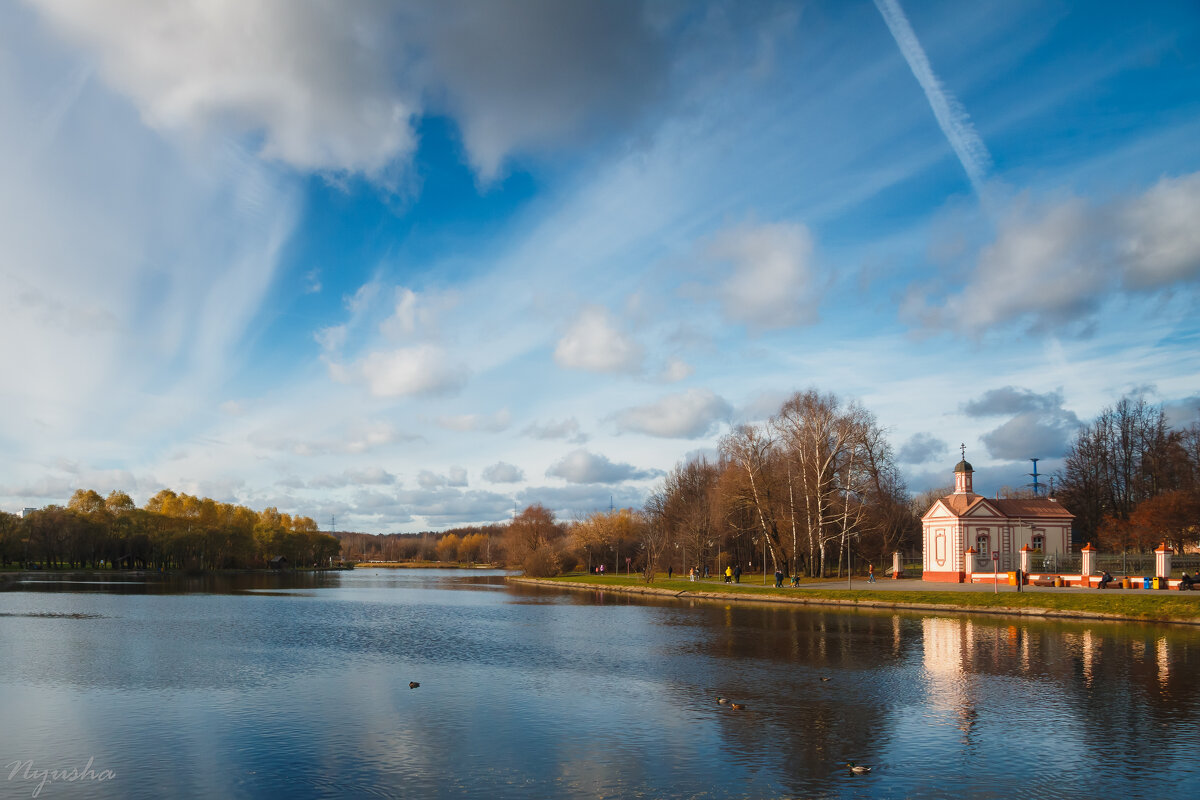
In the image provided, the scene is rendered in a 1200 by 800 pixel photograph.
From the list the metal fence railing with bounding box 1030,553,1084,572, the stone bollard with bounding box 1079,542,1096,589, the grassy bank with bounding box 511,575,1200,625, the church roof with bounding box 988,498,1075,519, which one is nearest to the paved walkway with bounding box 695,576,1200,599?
the grassy bank with bounding box 511,575,1200,625

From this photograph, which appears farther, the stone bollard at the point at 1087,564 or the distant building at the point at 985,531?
the distant building at the point at 985,531

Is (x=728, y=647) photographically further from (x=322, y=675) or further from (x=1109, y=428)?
(x=1109, y=428)

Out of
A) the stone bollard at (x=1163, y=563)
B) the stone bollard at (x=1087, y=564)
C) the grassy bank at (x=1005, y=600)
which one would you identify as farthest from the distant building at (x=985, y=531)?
the stone bollard at (x=1163, y=563)

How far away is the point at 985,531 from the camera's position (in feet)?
201

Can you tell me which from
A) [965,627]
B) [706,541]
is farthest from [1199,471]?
[965,627]

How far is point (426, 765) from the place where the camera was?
13.3 meters

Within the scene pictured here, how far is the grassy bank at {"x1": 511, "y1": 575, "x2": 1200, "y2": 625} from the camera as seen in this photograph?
3697 cm

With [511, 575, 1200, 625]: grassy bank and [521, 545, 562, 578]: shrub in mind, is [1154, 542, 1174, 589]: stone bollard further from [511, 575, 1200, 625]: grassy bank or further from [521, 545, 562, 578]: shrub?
[521, 545, 562, 578]: shrub

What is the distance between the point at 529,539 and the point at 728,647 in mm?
78087

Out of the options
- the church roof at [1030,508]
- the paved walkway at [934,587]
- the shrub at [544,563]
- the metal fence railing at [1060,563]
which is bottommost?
the shrub at [544,563]

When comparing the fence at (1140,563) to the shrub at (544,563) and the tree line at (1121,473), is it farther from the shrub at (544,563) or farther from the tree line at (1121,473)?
the shrub at (544,563)

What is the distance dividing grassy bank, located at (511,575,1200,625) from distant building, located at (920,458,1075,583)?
7709 mm

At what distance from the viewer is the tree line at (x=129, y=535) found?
332 feet

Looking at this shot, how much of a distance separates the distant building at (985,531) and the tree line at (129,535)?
8940cm
